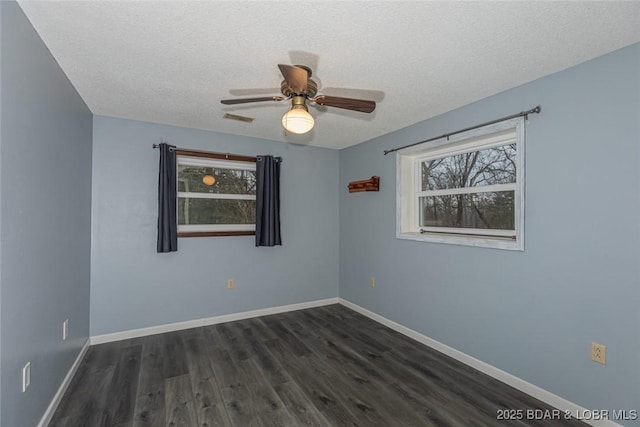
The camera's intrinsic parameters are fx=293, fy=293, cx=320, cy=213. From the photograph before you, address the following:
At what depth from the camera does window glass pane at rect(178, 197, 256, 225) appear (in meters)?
3.59

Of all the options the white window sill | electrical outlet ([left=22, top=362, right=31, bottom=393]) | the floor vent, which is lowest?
electrical outlet ([left=22, top=362, right=31, bottom=393])

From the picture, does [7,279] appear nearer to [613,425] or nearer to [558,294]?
[558,294]

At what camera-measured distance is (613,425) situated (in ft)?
6.02

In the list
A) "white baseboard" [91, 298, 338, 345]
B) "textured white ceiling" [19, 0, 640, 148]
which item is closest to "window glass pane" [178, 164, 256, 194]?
"textured white ceiling" [19, 0, 640, 148]

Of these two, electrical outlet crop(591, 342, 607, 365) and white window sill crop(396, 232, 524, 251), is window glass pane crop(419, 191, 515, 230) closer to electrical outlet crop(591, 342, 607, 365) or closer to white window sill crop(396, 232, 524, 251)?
white window sill crop(396, 232, 524, 251)

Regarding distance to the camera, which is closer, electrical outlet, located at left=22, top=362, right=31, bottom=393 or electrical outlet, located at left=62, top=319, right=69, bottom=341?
electrical outlet, located at left=22, top=362, right=31, bottom=393

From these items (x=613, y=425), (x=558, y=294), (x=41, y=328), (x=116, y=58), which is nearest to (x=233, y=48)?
(x=116, y=58)

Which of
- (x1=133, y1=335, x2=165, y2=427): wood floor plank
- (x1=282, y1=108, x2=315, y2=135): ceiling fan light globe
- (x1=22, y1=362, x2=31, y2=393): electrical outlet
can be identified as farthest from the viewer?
(x1=133, y1=335, x2=165, y2=427): wood floor plank

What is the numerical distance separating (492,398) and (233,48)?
3081 mm

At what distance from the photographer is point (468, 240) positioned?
8.94ft

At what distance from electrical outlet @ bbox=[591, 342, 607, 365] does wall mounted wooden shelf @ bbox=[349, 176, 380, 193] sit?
2.43 meters

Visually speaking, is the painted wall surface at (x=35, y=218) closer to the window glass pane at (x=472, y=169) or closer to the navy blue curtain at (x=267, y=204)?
the navy blue curtain at (x=267, y=204)

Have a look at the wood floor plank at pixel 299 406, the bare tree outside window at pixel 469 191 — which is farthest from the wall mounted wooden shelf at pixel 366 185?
the wood floor plank at pixel 299 406

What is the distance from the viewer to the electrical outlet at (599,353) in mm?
1890
